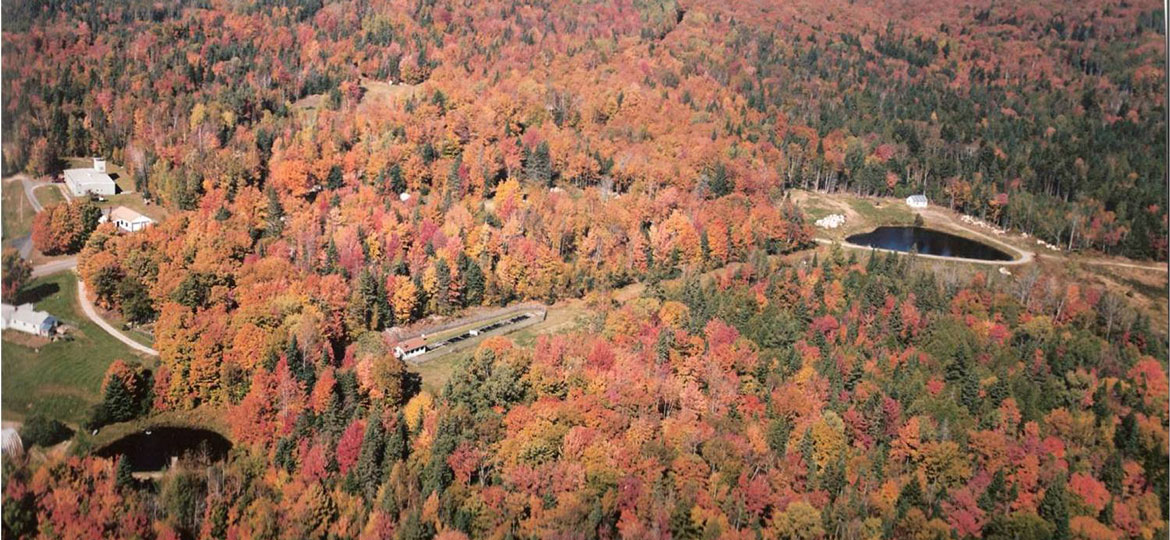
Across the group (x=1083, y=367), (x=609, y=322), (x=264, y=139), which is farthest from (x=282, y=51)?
(x=1083, y=367)

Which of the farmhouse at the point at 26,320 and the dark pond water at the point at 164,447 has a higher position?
the farmhouse at the point at 26,320

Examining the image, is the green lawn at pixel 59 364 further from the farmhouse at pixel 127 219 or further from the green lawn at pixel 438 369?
the green lawn at pixel 438 369

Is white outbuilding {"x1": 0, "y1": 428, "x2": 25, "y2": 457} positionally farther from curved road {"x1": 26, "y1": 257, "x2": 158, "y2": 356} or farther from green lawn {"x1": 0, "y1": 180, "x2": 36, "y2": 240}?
green lawn {"x1": 0, "y1": 180, "x2": 36, "y2": 240}

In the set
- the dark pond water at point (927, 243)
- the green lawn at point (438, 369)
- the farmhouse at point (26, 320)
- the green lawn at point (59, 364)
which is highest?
the farmhouse at point (26, 320)

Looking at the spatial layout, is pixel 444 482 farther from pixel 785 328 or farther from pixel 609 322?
pixel 785 328

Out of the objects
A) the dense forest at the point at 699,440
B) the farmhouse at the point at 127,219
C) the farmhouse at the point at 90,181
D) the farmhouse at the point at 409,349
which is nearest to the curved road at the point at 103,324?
the dense forest at the point at 699,440

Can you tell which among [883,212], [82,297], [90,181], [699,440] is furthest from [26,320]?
[883,212]

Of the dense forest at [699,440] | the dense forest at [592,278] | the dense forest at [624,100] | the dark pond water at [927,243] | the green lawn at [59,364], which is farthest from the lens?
the dark pond water at [927,243]

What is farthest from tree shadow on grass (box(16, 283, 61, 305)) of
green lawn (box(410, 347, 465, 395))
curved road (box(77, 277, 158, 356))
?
green lawn (box(410, 347, 465, 395))
